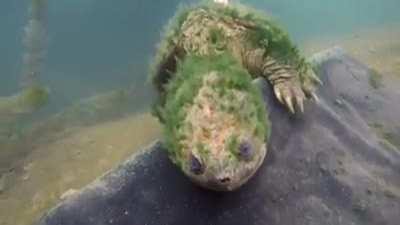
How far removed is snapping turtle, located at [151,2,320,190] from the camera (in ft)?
8.97

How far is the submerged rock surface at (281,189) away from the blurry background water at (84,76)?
1.40 m

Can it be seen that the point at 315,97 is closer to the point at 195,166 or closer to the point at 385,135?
the point at 385,135

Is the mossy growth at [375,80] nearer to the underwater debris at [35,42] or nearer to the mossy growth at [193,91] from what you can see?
the mossy growth at [193,91]

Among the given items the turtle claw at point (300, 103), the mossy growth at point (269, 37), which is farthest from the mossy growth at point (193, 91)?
the mossy growth at point (269, 37)

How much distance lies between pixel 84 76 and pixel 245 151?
22003 millimetres

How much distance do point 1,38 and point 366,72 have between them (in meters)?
43.4

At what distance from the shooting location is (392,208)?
3.13 meters

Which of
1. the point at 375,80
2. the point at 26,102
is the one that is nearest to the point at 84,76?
the point at 26,102

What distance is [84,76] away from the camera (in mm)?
23812

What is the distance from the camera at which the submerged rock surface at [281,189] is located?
9.65 feet

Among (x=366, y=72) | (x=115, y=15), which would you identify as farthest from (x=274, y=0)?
(x=366, y=72)

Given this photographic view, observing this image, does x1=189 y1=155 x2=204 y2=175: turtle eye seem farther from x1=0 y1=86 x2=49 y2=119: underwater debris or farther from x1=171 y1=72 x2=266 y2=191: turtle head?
x1=0 y1=86 x2=49 y2=119: underwater debris

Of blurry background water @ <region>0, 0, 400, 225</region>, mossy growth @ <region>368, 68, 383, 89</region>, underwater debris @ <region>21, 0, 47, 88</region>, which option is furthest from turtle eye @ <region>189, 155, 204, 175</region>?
underwater debris @ <region>21, 0, 47, 88</region>

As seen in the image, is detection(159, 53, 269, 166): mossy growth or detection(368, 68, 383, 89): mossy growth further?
detection(368, 68, 383, 89): mossy growth
